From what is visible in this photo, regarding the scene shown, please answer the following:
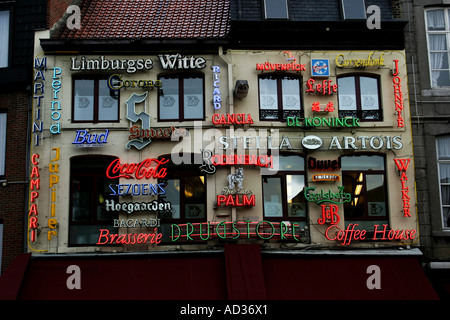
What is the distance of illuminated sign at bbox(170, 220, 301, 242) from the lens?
44.0 ft

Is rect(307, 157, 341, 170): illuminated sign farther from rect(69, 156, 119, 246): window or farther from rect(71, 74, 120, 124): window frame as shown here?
rect(71, 74, 120, 124): window frame

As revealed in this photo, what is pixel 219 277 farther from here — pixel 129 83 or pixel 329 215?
pixel 129 83

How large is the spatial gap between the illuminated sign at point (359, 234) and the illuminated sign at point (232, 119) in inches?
160

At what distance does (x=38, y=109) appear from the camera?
46.9ft

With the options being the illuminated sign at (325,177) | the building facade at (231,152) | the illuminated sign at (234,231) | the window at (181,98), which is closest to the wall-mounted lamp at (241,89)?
the building facade at (231,152)

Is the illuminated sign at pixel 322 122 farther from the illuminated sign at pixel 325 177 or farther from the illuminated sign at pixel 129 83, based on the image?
the illuminated sign at pixel 129 83

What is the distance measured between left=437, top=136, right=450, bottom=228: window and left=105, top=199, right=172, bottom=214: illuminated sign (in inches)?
330

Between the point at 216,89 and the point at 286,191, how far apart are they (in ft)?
12.5

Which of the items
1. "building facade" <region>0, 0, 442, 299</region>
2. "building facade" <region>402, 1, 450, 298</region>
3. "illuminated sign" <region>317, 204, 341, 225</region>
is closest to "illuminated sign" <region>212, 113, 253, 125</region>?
"building facade" <region>0, 0, 442, 299</region>

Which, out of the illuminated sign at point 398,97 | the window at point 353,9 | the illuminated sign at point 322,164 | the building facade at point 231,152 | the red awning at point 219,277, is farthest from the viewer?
the window at point 353,9

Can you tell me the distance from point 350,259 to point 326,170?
8.93 ft

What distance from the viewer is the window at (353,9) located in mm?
15188

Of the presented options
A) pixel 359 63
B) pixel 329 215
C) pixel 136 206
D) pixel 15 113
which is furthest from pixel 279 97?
pixel 15 113
